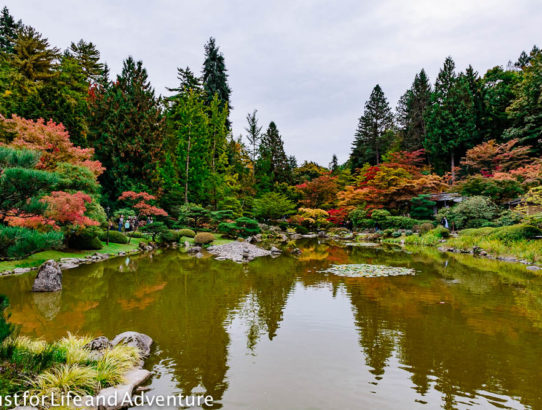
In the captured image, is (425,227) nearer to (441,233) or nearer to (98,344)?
(441,233)

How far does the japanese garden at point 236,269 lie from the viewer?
3.29m

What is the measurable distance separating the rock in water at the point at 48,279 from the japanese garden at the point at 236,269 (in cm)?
5

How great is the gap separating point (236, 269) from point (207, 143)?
15.1 metres

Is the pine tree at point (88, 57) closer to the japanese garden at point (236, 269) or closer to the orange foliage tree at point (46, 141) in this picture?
the japanese garden at point (236, 269)

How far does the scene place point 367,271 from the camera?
9.82m

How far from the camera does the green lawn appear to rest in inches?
363

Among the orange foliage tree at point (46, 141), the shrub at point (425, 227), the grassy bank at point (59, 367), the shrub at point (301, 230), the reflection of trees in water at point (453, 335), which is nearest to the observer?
the grassy bank at point (59, 367)

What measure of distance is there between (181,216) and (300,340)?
56.9 feet

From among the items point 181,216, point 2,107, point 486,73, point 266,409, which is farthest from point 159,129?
point 486,73

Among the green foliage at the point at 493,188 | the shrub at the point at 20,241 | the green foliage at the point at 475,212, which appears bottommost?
the shrub at the point at 20,241

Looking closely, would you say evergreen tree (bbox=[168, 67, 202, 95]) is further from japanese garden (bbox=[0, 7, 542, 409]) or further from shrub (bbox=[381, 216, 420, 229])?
shrub (bbox=[381, 216, 420, 229])

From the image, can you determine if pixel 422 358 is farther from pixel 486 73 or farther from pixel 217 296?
pixel 486 73

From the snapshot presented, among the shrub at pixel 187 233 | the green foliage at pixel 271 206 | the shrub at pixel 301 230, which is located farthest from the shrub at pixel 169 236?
the shrub at pixel 301 230

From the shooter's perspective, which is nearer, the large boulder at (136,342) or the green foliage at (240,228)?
the large boulder at (136,342)
